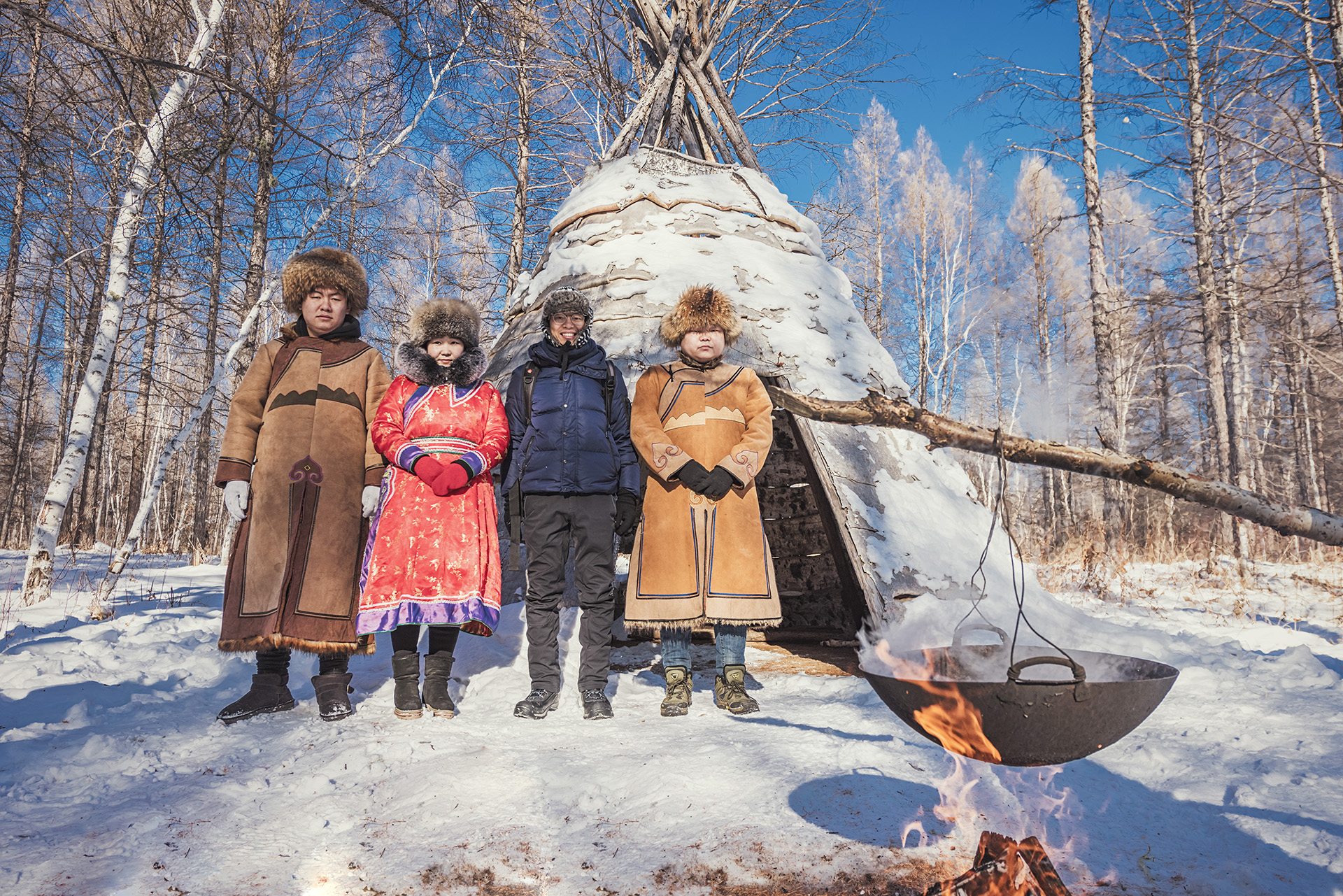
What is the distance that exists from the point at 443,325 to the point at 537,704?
1734mm

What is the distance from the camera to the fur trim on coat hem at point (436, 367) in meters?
2.98

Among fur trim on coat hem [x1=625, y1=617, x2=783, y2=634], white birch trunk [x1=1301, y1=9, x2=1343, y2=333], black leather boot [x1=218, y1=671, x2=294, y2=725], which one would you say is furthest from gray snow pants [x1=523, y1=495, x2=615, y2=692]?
white birch trunk [x1=1301, y1=9, x2=1343, y2=333]

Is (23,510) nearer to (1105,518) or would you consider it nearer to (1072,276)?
(1105,518)

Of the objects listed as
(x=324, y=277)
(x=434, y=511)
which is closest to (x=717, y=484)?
(x=434, y=511)

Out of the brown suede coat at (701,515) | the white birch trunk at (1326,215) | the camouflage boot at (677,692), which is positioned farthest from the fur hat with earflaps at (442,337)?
the white birch trunk at (1326,215)

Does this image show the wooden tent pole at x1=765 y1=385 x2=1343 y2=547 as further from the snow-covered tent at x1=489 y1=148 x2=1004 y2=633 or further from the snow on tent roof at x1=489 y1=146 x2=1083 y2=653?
the snow-covered tent at x1=489 y1=148 x2=1004 y2=633

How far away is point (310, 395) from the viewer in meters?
2.89

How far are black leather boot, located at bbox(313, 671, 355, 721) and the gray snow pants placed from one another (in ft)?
2.47

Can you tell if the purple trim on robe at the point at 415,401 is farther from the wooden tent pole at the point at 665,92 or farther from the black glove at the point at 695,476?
the wooden tent pole at the point at 665,92

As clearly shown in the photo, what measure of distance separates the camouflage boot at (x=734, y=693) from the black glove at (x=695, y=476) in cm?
86

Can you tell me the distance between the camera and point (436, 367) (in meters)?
3.02

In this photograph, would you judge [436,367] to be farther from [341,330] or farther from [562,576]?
[562,576]

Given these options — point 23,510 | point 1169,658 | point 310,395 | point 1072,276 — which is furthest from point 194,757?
point 1072,276

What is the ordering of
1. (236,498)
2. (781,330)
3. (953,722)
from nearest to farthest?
(953,722), (236,498), (781,330)
